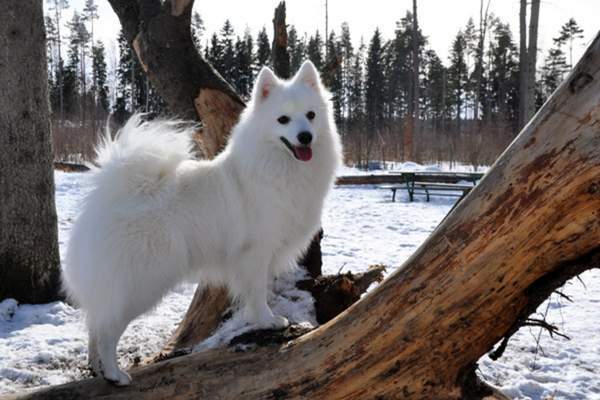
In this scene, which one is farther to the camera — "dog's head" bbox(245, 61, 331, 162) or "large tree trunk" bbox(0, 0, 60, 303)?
"large tree trunk" bbox(0, 0, 60, 303)

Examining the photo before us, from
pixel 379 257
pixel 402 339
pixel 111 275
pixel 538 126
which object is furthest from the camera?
pixel 379 257

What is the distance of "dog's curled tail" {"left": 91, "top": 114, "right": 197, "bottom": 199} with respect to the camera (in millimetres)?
2957

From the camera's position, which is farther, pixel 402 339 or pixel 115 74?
pixel 115 74

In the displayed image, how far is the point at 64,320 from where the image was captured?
15.3 feet

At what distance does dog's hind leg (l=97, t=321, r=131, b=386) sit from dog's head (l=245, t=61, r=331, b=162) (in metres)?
1.45

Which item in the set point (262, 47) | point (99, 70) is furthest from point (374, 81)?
point (99, 70)

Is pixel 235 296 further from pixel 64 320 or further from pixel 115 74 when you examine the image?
pixel 115 74

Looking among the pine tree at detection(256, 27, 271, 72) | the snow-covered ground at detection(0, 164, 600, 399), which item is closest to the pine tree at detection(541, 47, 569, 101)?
the pine tree at detection(256, 27, 271, 72)

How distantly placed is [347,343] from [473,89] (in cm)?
4567

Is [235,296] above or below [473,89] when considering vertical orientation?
below

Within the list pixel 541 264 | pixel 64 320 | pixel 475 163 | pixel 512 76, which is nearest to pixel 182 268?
pixel 541 264

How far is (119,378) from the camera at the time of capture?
8.79ft

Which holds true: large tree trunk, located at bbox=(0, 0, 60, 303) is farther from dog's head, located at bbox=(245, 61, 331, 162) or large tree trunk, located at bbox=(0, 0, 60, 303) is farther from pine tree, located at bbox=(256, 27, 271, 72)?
pine tree, located at bbox=(256, 27, 271, 72)

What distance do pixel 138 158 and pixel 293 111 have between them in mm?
1028
